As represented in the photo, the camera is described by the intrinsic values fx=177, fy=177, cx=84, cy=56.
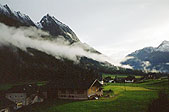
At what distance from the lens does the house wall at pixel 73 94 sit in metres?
68.1

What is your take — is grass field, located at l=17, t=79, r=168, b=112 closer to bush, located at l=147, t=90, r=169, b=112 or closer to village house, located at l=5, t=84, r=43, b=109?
village house, located at l=5, t=84, r=43, b=109

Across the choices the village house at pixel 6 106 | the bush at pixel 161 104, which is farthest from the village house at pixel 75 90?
the bush at pixel 161 104

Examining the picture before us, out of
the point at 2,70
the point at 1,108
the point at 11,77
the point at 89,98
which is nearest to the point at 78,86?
the point at 89,98

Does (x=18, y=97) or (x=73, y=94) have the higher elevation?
(x=73, y=94)

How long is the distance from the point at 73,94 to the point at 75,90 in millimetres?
1806

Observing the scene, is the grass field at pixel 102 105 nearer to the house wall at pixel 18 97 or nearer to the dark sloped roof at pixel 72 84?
the dark sloped roof at pixel 72 84

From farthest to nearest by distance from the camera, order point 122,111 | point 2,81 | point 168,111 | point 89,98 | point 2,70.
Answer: point 2,70 < point 2,81 < point 89,98 < point 122,111 < point 168,111

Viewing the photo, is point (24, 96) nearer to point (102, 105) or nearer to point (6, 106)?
point (6, 106)

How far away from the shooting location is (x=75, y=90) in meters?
69.4

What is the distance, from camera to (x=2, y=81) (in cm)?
12594

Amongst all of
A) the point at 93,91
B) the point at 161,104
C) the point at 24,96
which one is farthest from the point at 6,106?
the point at 161,104

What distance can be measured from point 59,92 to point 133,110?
36.8 m

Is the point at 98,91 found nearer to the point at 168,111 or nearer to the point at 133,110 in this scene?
the point at 133,110

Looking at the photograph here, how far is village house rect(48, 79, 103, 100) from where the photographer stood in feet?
224
